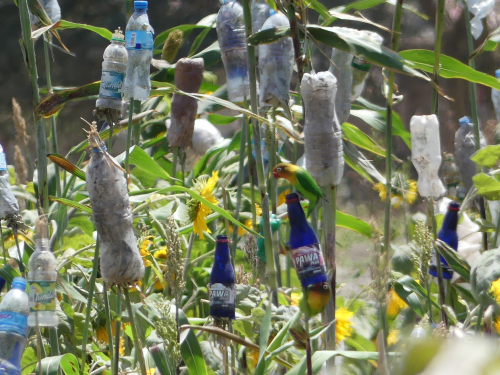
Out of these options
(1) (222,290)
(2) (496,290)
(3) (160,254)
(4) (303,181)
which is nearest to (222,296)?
(1) (222,290)

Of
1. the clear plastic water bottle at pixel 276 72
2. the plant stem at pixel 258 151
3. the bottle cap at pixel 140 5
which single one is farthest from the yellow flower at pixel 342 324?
the bottle cap at pixel 140 5

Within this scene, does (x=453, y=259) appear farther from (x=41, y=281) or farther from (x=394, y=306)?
(x=41, y=281)

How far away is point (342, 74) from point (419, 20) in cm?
246

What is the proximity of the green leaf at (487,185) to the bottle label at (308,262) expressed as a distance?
0.77ft

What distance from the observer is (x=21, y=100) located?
2.64 metres

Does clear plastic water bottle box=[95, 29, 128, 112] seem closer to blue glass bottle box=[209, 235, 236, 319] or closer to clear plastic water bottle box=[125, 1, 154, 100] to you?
clear plastic water bottle box=[125, 1, 154, 100]

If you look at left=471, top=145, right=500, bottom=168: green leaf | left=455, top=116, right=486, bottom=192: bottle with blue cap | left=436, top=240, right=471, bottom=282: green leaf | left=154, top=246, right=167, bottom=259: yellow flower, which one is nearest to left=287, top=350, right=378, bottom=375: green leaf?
left=436, top=240, right=471, bottom=282: green leaf

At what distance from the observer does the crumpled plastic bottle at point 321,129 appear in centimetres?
36

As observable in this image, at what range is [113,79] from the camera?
409 mm

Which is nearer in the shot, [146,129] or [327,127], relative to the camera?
[327,127]

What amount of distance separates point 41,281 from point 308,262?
0.18m

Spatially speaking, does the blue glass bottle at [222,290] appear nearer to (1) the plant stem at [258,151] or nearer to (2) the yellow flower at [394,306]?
(1) the plant stem at [258,151]

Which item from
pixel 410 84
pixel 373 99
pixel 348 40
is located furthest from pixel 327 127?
pixel 410 84

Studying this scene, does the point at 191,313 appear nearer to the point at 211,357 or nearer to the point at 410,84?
the point at 211,357
